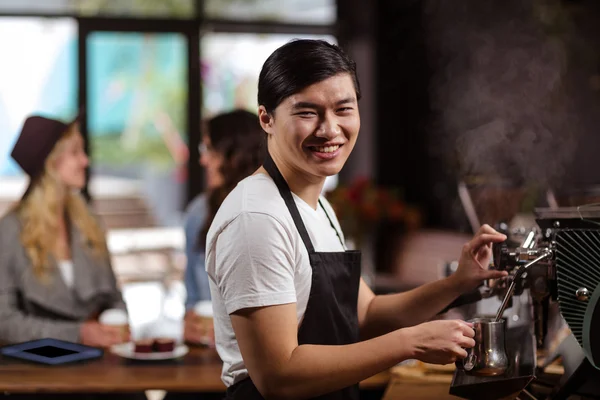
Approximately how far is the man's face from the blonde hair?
1588mm

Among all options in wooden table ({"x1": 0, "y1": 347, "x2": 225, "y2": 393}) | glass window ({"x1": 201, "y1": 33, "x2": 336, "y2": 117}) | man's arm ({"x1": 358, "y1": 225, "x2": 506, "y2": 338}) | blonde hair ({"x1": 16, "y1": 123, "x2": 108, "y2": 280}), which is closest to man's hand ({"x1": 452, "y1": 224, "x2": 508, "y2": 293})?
man's arm ({"x1": 358, "y1": 225, "x2": 506, "y2": 338})

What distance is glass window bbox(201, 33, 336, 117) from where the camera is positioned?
6.61 meters

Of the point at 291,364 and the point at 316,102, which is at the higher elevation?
the point at 316,102

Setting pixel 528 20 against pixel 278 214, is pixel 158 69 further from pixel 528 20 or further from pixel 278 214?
pixel 278 214

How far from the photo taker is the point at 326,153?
1.52 metres

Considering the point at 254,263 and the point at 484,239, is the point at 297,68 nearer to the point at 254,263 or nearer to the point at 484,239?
the point at 254,263

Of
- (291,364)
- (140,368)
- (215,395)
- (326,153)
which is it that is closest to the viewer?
(291,364)

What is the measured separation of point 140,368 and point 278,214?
110 cm

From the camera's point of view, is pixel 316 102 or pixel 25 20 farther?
pixel 25 20

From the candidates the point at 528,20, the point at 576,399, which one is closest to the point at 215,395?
the point at 576,399

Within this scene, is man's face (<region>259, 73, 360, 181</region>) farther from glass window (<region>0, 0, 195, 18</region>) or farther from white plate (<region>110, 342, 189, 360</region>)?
glass window (<region>0, 0, 195, 18</region>)

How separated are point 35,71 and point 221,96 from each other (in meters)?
1.40

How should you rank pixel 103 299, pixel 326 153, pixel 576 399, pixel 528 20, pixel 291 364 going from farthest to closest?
1. pixel 528 20
2. pixel 103 299
3. pixel 576 399
4. pixel 326 153
5. pixel 291 364

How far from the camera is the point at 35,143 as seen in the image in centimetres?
298
